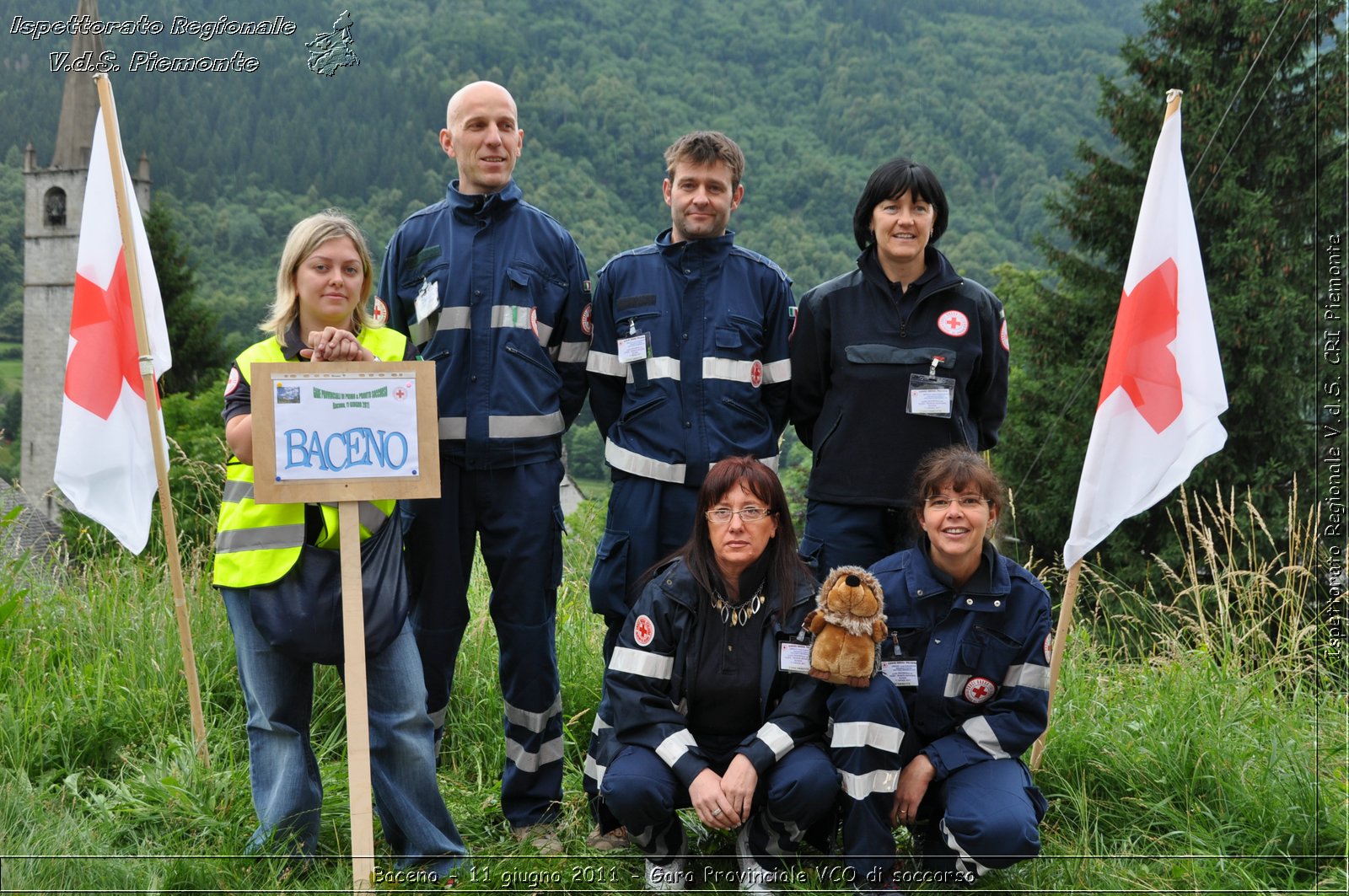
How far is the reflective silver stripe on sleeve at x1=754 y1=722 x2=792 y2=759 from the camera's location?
3.32 metres

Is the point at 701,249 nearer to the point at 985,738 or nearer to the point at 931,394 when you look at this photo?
the point at 931,394

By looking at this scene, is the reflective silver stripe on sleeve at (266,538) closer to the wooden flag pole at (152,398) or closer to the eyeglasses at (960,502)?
the wooden flag pole at (152,398)

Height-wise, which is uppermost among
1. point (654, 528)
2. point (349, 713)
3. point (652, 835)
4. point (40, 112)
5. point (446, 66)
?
point (446, 66)

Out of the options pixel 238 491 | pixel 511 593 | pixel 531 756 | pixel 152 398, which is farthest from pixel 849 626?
pixel 152 398

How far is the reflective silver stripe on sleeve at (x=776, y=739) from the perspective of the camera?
332 centimetres

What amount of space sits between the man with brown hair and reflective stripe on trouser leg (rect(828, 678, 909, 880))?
84 cm

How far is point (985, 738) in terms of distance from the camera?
136 inches

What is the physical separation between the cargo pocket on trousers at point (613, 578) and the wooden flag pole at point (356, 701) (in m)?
0.92

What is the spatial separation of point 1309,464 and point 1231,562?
1582 cm

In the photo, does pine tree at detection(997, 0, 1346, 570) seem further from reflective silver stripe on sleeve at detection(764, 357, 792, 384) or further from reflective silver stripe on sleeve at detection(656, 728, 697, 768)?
reflective silver stripe on sleeve at detection(656, 728, 697, 768)

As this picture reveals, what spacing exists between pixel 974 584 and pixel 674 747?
1050 millimetres

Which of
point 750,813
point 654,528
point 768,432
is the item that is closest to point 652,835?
point 750,813

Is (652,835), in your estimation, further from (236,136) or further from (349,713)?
(236,136)

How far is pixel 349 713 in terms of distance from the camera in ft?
10.3
